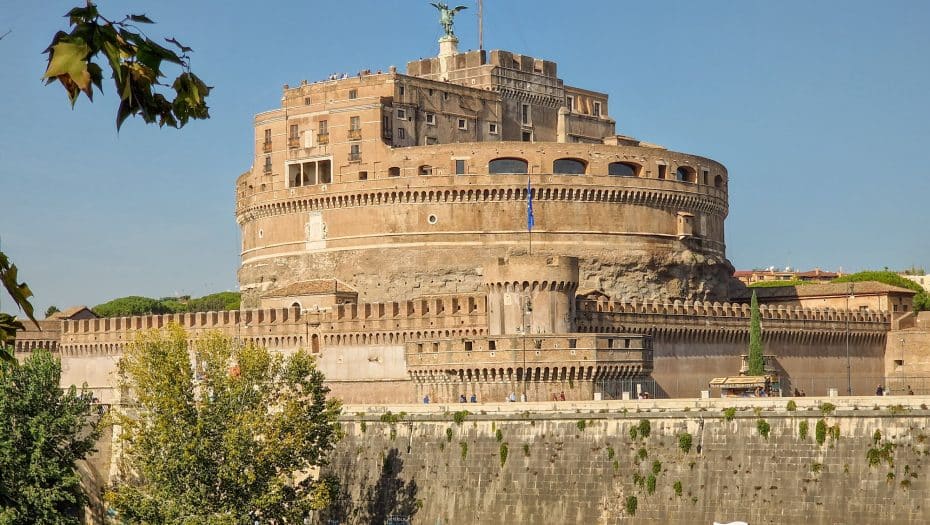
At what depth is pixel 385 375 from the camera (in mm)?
54344

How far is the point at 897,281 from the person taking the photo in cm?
8769

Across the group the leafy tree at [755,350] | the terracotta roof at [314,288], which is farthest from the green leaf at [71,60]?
the terracotta roof at [314,288]

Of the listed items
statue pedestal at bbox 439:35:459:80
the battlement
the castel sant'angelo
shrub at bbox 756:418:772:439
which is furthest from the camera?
statue pedestal at bbox 439:35:459:80

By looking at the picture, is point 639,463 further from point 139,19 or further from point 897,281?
point 897,281

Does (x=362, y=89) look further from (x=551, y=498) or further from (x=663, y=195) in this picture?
(x=551, y=498)

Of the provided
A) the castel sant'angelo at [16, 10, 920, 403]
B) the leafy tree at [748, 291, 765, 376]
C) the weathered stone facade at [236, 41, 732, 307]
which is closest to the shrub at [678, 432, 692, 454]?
the castel sant'angelo at [16, 10, 920, 403]

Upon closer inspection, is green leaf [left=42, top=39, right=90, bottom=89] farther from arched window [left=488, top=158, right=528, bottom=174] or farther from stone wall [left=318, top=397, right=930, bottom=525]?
arched window [left=488, top=158, right=528, bottom=174]

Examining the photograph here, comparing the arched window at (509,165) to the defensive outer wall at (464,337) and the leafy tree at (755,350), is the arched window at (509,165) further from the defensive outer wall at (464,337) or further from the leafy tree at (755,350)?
the leafy tree at (755,350)

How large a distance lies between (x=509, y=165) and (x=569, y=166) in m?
2.74

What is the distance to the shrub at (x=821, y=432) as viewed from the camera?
3716cm

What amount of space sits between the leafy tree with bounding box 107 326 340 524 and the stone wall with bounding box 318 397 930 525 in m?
2.79

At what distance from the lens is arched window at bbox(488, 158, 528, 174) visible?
65.9 m

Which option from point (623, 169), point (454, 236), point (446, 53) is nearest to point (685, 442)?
point (454, 236)

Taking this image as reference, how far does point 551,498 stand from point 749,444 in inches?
224
